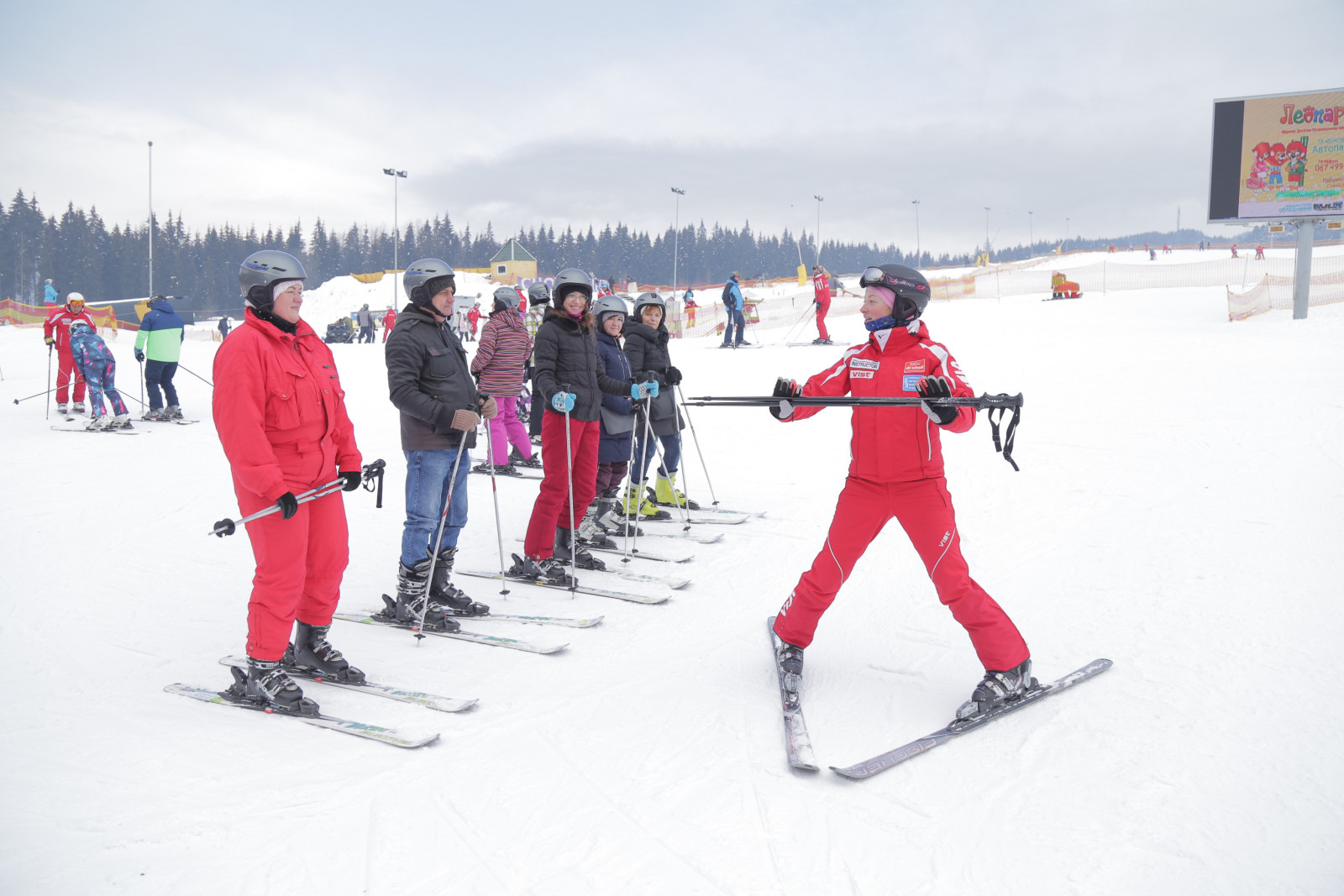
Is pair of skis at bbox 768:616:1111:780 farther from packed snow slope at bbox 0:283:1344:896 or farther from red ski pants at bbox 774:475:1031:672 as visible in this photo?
red ski pants at bbox 774:475:1031:672

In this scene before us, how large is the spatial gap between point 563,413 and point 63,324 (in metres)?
10.6

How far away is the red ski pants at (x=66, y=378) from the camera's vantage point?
1252cm

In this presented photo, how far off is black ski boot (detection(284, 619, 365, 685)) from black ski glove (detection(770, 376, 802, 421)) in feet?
7.91

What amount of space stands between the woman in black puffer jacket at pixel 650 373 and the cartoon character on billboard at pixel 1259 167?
58.4 ft

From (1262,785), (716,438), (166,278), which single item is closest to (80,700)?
(1262,785)

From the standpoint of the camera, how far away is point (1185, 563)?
221 inches

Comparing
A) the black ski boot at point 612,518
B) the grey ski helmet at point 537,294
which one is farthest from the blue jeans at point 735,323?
the black ski boot at point 612,518

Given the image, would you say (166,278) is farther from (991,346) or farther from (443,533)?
(443,533)

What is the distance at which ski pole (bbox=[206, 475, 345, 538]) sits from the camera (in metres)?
3.29

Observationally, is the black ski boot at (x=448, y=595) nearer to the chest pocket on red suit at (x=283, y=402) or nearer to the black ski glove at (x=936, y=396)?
the chest pocket on red suit at (x=283, y=402)

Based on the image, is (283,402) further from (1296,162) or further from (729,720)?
(1296,162)

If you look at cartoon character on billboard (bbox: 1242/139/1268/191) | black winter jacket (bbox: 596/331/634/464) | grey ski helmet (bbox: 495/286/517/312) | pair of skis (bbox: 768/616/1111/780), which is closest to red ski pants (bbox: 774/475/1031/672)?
pair of skis (bbox: 768/616/1111/780)

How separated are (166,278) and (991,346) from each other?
77861mm

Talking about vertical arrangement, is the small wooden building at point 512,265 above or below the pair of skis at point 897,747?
above
